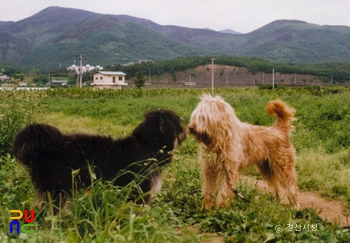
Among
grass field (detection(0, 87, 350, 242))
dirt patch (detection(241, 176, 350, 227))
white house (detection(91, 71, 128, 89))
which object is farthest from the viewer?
white house (detection(91, 71, 128, 89))

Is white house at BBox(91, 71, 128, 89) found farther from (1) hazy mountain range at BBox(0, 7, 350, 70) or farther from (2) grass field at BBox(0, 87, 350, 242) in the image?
(2) grass field at BBox(0, 87, 350, 242)

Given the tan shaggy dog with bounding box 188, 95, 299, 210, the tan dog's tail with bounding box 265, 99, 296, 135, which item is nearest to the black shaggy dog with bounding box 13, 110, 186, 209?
the tan shaggy dog with bounding box 188, 95, 299, 210

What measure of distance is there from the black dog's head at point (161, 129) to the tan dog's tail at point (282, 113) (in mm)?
1347

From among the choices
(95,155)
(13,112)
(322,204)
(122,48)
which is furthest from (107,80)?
(122,48)

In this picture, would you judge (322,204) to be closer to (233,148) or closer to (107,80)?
(233,148)

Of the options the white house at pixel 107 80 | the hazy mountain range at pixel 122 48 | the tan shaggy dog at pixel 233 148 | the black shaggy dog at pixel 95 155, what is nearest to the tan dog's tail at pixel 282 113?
the tan shaggy dog at pixel 233 148

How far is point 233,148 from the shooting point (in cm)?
453

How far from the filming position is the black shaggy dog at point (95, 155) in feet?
Answer: 12.8

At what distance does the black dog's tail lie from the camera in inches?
153

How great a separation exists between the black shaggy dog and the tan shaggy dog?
358 millimetres

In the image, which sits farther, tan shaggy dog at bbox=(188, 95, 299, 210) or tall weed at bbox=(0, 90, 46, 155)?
tall weed at bbox=(0, 90, 46, 155)

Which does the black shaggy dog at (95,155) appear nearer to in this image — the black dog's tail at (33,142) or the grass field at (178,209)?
the black dog's tail at (33,142)

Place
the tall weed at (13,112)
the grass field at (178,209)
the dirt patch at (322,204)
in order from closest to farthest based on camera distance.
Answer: the grass field at (178,209) < the dirt patch at (322,204) < the tall weed at (13,112)

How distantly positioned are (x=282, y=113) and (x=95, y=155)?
8.24ft
